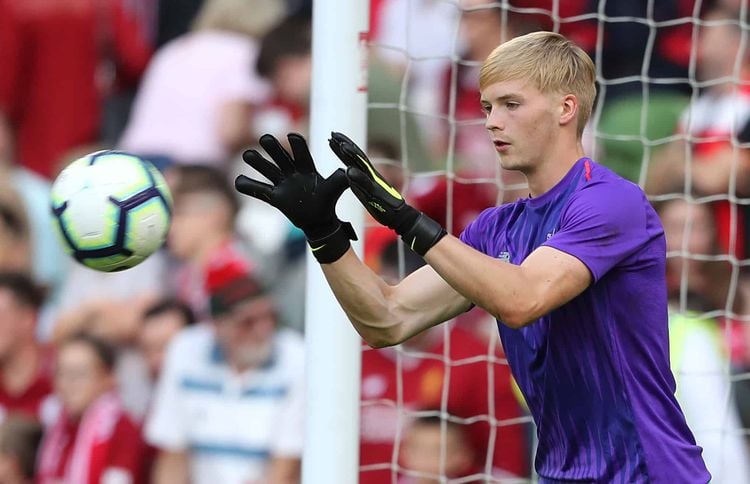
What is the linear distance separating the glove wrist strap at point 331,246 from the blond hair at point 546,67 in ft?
1.65

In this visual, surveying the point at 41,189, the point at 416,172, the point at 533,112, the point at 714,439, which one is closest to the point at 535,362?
the point at 533,112

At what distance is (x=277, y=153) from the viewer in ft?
9.78

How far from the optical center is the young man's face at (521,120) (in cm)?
296

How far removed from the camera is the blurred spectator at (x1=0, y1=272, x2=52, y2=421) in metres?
6.04

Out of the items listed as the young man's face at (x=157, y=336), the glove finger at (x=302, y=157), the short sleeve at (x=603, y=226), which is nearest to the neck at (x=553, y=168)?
the short sleeve at (x=603, y=226)

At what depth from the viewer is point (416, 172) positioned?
5312mm

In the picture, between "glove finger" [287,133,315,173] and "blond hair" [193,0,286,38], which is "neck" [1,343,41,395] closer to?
"blond hair" [193,0,286,38]

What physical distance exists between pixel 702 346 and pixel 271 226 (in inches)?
81.5

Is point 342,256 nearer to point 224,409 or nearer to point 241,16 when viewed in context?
point 224,409

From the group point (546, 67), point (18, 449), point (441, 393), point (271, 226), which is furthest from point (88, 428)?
point (546, 67)

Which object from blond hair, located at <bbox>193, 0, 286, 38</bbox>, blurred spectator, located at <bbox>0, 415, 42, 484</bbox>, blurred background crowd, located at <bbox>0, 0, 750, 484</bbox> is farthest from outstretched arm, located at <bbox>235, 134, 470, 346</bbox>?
→ blurred spectator, located at <bbox>0, 415, 42, 484</bbox>

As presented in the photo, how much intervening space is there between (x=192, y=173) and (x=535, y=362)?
336 cm

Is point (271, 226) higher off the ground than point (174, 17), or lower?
lower

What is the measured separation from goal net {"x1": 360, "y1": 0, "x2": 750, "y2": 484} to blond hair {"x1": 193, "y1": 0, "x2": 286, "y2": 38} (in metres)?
0.84
